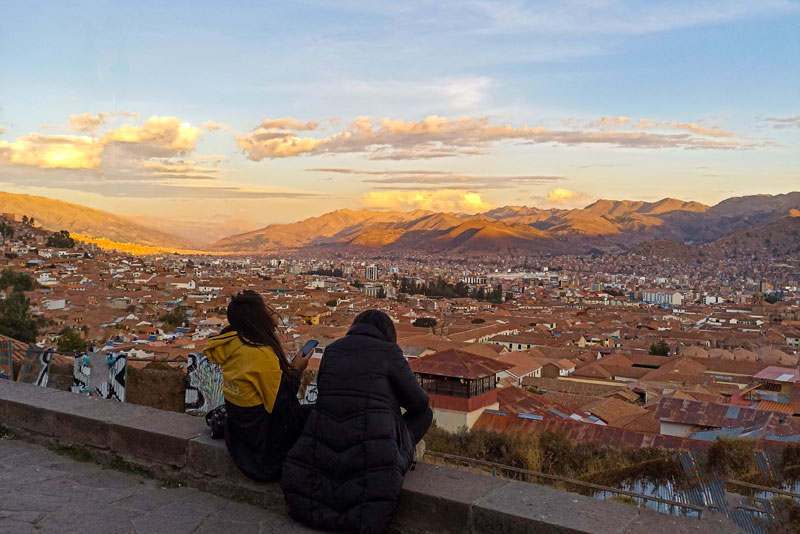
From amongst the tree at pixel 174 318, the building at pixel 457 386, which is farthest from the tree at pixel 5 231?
the building at pixel 457 386

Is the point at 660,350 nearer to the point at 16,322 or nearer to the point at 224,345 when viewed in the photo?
the point at 16,322

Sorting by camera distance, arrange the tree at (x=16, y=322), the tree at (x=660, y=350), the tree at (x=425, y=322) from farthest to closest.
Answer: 1. the tree at (x=425, y=322)
2. the tree at (x=660, y=350)
3. the tree at (x=16, y=322)

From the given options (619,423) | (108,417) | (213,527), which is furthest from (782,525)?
(619,423)

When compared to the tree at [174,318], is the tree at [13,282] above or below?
above

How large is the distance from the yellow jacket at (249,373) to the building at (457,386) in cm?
1270

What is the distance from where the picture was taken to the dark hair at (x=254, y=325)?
2.99m

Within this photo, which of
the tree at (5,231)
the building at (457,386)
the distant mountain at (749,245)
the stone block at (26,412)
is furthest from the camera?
the distant mountain at (749,245)

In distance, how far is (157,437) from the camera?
10.9 feet

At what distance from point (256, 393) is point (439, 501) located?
0.92m

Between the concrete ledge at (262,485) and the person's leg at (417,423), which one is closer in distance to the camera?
the concrete ledge at (262,485)

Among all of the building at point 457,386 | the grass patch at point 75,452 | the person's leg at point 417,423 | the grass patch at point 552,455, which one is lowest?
the building at point 457,386

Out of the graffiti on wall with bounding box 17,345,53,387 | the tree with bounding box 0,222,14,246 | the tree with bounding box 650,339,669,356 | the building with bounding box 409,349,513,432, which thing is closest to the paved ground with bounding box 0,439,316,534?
the graffiti on wall with bounding box 17,345,53,387

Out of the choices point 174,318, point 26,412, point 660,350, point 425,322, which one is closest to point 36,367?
point 26,412

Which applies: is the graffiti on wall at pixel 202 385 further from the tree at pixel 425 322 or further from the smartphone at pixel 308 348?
the tree at pixel 425 322
